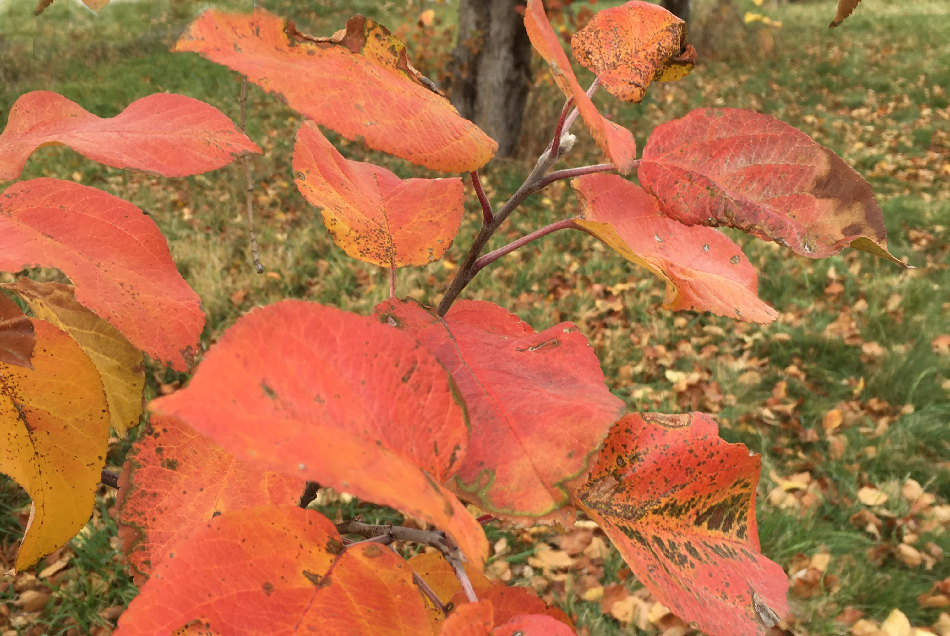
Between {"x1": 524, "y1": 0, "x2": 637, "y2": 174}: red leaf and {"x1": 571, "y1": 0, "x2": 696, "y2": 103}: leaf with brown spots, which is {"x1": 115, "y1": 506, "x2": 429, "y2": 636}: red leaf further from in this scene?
{"x1": 571, "y1": 0, "x2": 696, "y2": 103}: leaf with brown spots

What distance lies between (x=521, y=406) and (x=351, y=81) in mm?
205

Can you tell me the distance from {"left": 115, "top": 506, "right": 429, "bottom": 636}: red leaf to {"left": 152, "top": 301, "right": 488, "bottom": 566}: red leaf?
0.25 ft

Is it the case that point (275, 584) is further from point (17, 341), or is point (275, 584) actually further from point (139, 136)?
point (139, 136)

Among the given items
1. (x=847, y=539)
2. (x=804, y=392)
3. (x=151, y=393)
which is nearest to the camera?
(x=847, y=539)

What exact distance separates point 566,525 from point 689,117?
266mm

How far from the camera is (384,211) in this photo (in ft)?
1.86

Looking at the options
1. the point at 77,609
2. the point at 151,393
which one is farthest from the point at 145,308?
the point at 151,393

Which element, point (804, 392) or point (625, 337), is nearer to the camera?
point (804, 392)

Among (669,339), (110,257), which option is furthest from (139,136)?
(669,339)

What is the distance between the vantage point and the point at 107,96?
4742 millimetres

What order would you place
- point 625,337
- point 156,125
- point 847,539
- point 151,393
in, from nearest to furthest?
point 156,125
point 847,539
point 151,393
point 625,337

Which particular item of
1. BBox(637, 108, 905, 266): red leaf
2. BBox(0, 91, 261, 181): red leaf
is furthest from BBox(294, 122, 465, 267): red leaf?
BBox(637, 108, 905, 266): red leaf

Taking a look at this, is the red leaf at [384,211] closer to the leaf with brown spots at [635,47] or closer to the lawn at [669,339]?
the leaf with brown spots at [635,47]

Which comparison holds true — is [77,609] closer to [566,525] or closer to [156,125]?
[156,125]
